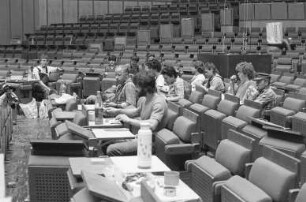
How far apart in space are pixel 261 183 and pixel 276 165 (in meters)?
0.16

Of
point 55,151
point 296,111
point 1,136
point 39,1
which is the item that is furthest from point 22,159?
point 39,1

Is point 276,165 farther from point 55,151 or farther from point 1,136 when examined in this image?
point 1,136

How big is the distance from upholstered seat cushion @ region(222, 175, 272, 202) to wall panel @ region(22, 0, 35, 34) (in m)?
23.9

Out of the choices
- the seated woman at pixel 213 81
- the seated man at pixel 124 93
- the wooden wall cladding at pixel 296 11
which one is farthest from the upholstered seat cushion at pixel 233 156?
the wooden wall cladding at pixel 296 11

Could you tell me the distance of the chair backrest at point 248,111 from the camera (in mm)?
6168

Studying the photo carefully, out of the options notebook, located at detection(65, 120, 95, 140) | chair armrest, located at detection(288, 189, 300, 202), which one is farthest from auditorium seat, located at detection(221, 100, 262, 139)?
chair armrest, located at detection(288, 189, 300, 202)

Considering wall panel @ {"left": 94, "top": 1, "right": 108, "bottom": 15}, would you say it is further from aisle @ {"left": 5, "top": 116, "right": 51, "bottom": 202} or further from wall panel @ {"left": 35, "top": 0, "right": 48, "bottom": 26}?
aisle @ {"left": 5, "top": 116, "right": 51, "bottom": 202}

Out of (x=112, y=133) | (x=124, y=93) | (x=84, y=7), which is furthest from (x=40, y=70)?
(x=84, y=7)

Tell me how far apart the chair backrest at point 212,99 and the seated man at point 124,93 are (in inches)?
44.4

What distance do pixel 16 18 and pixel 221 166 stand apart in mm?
23419

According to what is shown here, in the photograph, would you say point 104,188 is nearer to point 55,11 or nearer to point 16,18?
point 16,18

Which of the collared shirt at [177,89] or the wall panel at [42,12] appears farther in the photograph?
the wall panel at [42,12]

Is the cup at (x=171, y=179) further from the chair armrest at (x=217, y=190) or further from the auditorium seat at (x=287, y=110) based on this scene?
the auditorium seat at (x=287, y=110)

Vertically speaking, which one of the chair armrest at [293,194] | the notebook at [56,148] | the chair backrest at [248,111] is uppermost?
the chair backrest at [248,111]
